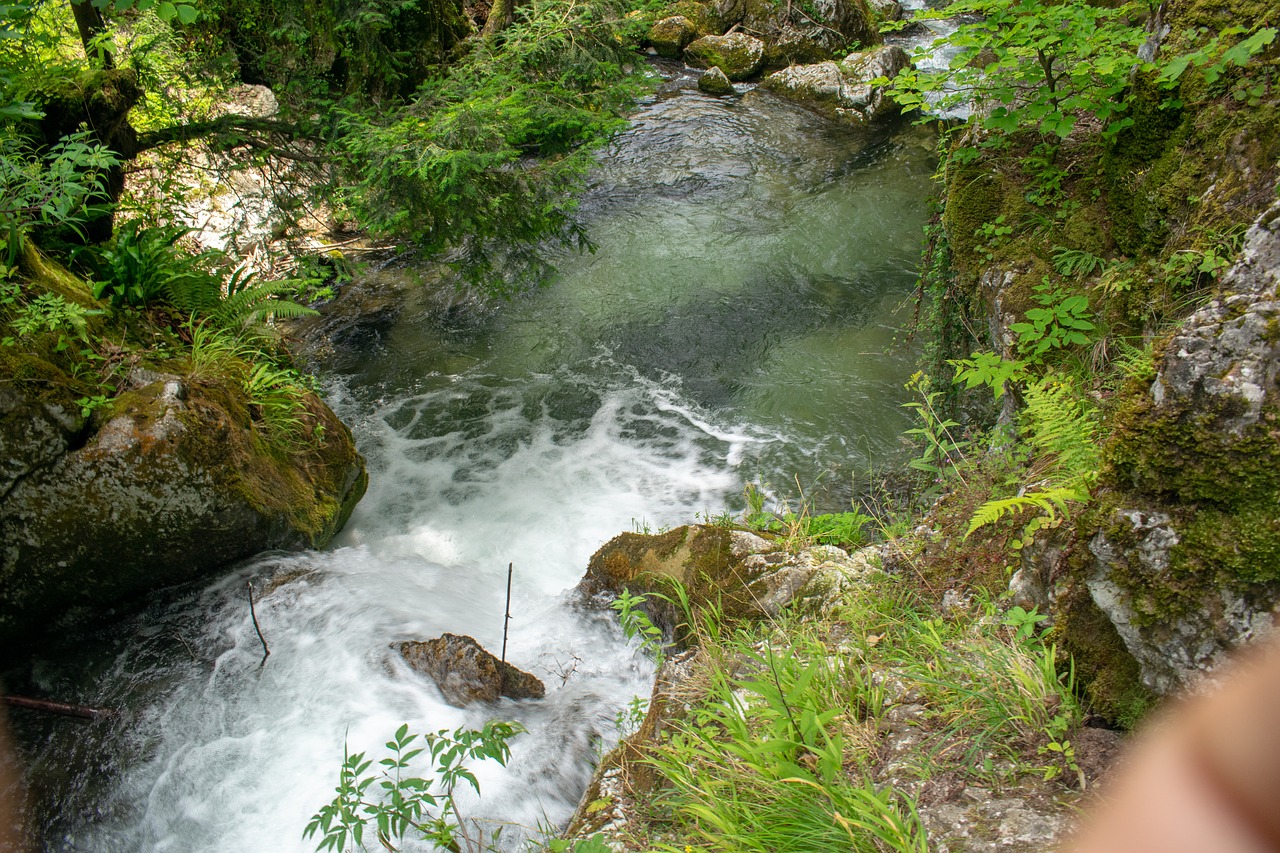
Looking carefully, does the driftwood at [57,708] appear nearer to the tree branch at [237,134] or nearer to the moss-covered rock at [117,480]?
the moss-covered rock at [117,480]

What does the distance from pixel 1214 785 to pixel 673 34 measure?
56.2 feet

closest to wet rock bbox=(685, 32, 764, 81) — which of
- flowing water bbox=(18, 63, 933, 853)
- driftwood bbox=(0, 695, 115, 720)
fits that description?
flowing water bbox=(18, 63, 933, 853)

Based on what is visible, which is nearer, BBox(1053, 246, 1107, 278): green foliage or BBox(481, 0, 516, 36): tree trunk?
BBox(1053, 246, 1107, 278): green foliage

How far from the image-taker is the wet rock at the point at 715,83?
14219 mm

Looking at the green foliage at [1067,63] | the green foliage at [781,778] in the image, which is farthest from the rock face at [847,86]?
the green foliage at [781,778]

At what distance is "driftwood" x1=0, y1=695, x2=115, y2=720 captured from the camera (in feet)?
14.5

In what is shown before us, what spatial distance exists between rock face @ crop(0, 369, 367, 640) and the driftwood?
1.74ft

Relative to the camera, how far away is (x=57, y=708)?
175 inches

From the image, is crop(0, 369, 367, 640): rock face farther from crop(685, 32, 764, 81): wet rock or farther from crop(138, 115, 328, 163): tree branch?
crop(685, 32, 764, 81): wet rock

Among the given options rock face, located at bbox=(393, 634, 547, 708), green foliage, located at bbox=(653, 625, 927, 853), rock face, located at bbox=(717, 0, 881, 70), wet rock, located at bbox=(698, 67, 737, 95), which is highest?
rock face, located at bbox=(717, 0, 881, 70)

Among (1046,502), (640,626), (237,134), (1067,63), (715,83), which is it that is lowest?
(640,626)

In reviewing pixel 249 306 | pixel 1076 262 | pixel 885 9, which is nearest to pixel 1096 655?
pixel 1076 262

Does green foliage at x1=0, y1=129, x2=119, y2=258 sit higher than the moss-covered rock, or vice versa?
green foliage at x1=0, y1=129, x2=119, y2=258

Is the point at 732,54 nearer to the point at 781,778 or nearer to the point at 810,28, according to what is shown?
the point at 810,28
